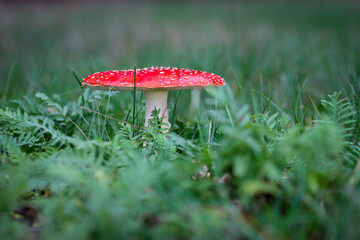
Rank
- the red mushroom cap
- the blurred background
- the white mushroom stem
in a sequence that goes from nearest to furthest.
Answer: the red mushroom cap, the white mushroom stem, the blurred background

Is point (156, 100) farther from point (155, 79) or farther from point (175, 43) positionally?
point (175, 43)

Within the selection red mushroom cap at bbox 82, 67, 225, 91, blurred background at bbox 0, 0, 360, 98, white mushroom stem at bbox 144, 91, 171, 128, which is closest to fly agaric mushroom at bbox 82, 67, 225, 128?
red mushroom cap at bbox 82, 67, 225, 91

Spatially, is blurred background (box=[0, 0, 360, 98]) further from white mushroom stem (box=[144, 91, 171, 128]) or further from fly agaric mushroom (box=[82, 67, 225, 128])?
fly agaric mushroom (box=[82, 67, 225, 128])

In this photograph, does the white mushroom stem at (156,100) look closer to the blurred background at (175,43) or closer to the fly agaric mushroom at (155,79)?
the fly agaric mushroom at (155,79)

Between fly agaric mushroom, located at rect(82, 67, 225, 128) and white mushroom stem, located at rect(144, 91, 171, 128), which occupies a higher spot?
fly agaric mushroom, located at rect(82, 67, 225, 128)

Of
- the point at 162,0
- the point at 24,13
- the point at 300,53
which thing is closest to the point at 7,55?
the point at 24,13

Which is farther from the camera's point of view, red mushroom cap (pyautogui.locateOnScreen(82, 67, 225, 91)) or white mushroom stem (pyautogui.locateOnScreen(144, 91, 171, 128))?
white mushroom stem (pyautogui.locateOnScreen(144, 91, 171, 128))

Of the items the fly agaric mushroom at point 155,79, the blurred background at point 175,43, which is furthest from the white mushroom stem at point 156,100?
the blurred background at point 175,43

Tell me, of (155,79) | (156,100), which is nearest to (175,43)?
(156,100)

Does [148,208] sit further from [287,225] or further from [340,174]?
[340,174]
